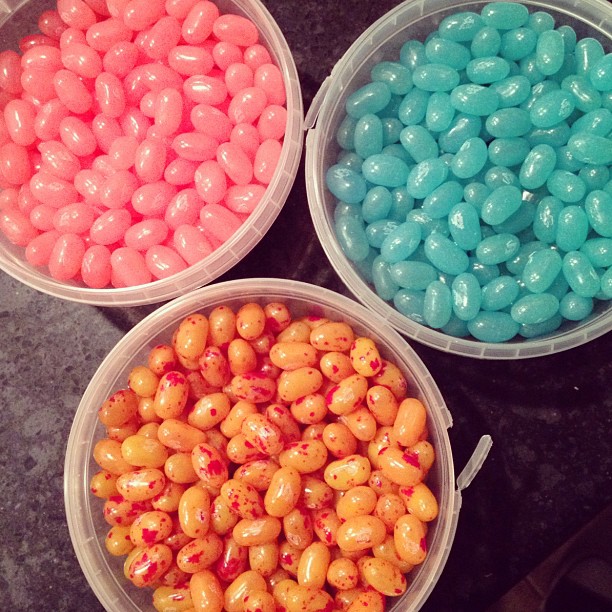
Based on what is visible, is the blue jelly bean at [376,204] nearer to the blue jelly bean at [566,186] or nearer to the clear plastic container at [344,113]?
the clear plastic container at [344,113]

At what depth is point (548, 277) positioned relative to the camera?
0.89 m

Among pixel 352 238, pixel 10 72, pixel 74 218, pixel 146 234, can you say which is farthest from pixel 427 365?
pixel 10 72

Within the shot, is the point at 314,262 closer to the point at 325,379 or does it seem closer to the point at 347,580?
the point at 325,379

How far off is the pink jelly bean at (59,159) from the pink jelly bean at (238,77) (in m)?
0.27

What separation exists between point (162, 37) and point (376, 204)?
428 millimetres

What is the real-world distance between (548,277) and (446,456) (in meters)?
0.30

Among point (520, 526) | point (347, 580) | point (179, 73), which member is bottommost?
point (520, 526)

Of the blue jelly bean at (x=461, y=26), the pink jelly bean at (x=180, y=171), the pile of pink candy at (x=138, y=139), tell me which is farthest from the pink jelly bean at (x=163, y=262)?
the blue jelly bean at (x=461, y=26)

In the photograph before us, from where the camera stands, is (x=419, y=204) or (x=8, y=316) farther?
(x=8, y=316)

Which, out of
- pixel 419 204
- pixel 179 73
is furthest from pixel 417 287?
pixel 179 73

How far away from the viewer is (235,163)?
93cm

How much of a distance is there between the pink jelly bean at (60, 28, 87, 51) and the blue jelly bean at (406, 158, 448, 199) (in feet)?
1.88

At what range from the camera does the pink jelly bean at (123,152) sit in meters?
0.95

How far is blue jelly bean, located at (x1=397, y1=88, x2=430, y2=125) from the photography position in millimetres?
952
